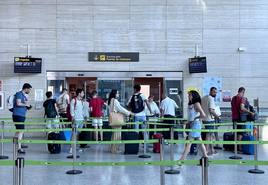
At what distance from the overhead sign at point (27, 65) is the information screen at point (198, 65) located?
5.51 m

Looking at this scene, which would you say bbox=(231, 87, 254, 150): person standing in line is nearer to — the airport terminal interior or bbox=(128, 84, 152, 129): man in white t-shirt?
bbox=(128, 84, 152, 129): man in white t-shirt

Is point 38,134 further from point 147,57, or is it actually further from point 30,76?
point 147,57

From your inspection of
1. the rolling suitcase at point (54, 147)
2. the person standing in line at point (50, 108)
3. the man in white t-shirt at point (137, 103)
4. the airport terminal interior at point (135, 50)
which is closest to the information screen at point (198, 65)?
the airport terminal interior at point (135, 50)

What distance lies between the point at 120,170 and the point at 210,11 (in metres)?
9.14

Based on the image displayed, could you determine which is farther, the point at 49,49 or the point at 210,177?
the point at 49,49

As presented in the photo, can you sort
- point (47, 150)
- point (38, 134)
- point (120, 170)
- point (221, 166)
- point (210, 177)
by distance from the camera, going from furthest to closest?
1. point (38, 134)
2. point (47, 150)
3. point (221, 166)
4. point (120, 170)
5. point (210, 177)

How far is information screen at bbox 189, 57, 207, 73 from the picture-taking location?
1512 centimetres

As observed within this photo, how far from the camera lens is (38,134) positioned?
15.4 metres

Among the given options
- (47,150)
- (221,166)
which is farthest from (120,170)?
(47,150)

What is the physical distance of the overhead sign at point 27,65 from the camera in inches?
596

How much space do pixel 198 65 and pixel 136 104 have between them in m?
4.55

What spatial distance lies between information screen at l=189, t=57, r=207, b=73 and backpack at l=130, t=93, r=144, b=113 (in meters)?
4.43

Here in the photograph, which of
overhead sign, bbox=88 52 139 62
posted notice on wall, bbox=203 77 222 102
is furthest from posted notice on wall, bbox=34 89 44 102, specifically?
posted notice on wall, bbox=203 77 222 102

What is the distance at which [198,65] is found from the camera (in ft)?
49.9
